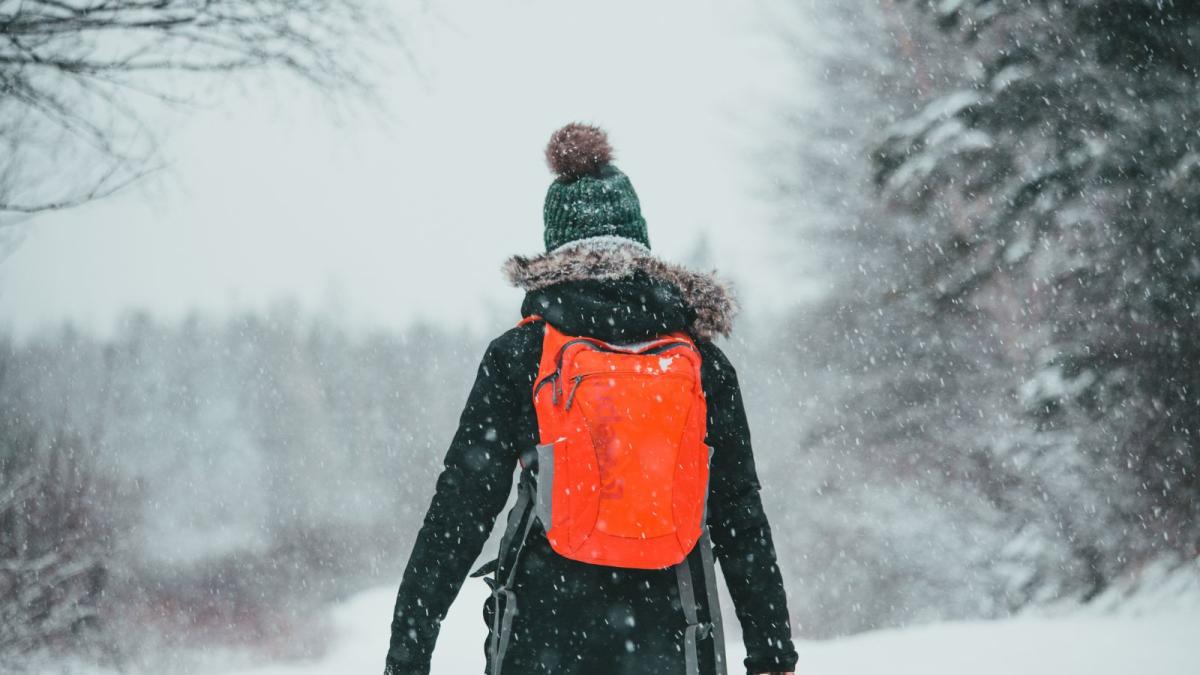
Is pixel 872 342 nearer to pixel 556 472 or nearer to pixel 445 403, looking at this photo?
pixel 556 472

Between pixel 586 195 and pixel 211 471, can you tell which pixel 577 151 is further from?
pixel 211 471

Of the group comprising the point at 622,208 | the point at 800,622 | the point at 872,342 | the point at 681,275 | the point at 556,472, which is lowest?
the point at 556,472

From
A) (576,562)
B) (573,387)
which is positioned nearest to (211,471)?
(576,562)

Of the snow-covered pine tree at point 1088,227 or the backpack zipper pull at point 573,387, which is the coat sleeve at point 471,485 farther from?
the snow-covered pine tree at point 1088,227

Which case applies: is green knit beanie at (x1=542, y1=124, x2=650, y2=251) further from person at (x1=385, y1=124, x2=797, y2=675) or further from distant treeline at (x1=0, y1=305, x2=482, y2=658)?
distant treeline at (x1=0, y1=305, x2=482, y2=658)

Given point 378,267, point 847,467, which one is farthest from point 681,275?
point 378,267

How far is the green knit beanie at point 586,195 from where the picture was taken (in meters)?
1.91

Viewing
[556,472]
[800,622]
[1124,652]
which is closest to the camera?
[556,472]

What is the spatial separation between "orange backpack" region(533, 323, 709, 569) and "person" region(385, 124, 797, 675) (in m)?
0.05

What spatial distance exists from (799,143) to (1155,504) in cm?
647

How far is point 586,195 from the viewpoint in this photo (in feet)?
6.31

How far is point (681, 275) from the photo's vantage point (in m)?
1.92

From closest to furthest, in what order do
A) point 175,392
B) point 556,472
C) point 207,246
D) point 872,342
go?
point 556,472, point 872,342, point 175,392, point 207,246

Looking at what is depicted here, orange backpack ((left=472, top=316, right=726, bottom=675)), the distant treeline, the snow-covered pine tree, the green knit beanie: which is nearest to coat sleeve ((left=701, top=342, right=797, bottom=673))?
orange backpack ((left=472, top=316, right=726, bottom=675))
